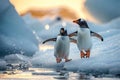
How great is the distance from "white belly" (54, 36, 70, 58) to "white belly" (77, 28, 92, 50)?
1.31 ft

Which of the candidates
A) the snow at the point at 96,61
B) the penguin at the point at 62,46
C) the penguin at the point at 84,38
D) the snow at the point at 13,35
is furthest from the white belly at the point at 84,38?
the snow at the point at 13,35

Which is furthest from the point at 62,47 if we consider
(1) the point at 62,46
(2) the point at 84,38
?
(2) the point at 84,38

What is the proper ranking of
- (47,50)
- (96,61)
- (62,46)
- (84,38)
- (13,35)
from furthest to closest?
(13,35) < (47,50) < (84,38) < (62,46) < (96,61)

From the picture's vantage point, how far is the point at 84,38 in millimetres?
12242

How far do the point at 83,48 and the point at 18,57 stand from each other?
2.55m

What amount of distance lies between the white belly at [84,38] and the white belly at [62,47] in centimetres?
40

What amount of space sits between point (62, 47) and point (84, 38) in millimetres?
692

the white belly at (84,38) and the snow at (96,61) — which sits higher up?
the white belly at (84,38)

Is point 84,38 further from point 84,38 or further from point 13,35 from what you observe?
point 13,35

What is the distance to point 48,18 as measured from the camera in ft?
128

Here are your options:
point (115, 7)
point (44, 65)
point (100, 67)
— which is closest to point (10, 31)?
point (44, 65)

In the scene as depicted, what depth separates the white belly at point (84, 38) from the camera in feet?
40.1

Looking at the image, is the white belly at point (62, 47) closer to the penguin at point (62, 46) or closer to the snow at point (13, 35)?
the penguin at point (62, 46)

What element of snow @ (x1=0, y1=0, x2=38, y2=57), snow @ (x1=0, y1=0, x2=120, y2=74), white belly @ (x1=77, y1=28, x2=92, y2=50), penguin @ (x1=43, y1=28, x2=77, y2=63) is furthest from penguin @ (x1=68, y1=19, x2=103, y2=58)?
snow @ (x1=0, y1=0, x2=38, y2=57)
